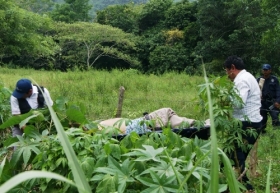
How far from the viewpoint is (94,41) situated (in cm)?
2327

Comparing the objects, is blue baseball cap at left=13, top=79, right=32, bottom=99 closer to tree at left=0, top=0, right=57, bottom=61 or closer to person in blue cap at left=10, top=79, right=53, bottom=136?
person in blue cap at left=10, top=79, right=53, bottom=136

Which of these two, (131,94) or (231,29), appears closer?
(131,94)

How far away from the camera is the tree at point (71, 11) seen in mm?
30938

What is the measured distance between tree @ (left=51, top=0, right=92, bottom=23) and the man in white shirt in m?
28.4

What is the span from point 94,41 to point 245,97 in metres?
20.6

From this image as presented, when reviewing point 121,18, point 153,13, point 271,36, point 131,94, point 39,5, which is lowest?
point 131,94

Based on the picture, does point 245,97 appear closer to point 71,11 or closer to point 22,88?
point 22,88

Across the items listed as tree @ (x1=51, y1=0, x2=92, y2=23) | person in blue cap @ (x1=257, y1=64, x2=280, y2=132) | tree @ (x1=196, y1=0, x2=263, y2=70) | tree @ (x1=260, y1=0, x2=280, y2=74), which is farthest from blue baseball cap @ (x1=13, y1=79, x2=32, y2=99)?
tree @ (x1=51, y1=0, x2=92, y2=23)

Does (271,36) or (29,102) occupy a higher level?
(271,36)

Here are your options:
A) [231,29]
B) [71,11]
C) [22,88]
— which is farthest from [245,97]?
[71,11]

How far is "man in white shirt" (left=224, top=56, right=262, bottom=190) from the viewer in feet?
10.7

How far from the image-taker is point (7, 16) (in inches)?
704

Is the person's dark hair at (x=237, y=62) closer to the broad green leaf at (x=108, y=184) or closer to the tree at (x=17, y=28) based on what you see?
the broad green leaf at (x=108, y=184)

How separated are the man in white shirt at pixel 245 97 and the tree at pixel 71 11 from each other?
28365 millimetres
